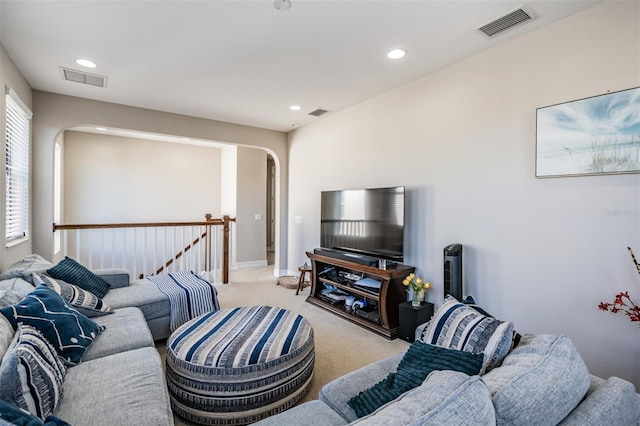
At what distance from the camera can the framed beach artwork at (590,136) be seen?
2.03 metres

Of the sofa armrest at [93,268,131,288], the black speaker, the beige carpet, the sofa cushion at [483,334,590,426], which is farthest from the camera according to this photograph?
the sofa armrest at [93,268,131,288]

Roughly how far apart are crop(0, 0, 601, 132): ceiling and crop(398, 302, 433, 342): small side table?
2.33m

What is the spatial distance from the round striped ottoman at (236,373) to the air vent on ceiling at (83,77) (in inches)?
114

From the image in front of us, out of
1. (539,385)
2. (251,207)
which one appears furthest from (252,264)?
(539,385)

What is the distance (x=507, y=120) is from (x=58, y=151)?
259 inches

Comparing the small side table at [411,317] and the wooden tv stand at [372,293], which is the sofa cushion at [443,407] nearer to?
the small side table at [411,317]

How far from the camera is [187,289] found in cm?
313

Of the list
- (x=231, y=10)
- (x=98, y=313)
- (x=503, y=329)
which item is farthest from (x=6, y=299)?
(x=503, y=329)

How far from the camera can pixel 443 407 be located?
78 cm

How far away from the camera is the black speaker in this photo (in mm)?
2801

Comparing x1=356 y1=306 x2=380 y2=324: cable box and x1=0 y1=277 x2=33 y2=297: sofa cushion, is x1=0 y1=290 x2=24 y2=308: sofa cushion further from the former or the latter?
x1=356 y1=306 x2=380 y2=324: cable box

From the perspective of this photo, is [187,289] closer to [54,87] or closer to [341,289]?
[341,289]

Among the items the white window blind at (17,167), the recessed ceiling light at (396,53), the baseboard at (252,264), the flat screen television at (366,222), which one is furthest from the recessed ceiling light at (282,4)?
the baseboard at (252,264)

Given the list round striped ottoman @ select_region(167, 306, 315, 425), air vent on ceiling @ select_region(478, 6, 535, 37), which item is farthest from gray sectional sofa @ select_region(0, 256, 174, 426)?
air vent on ceiling @ select_region(478, 6, 535, 37)
